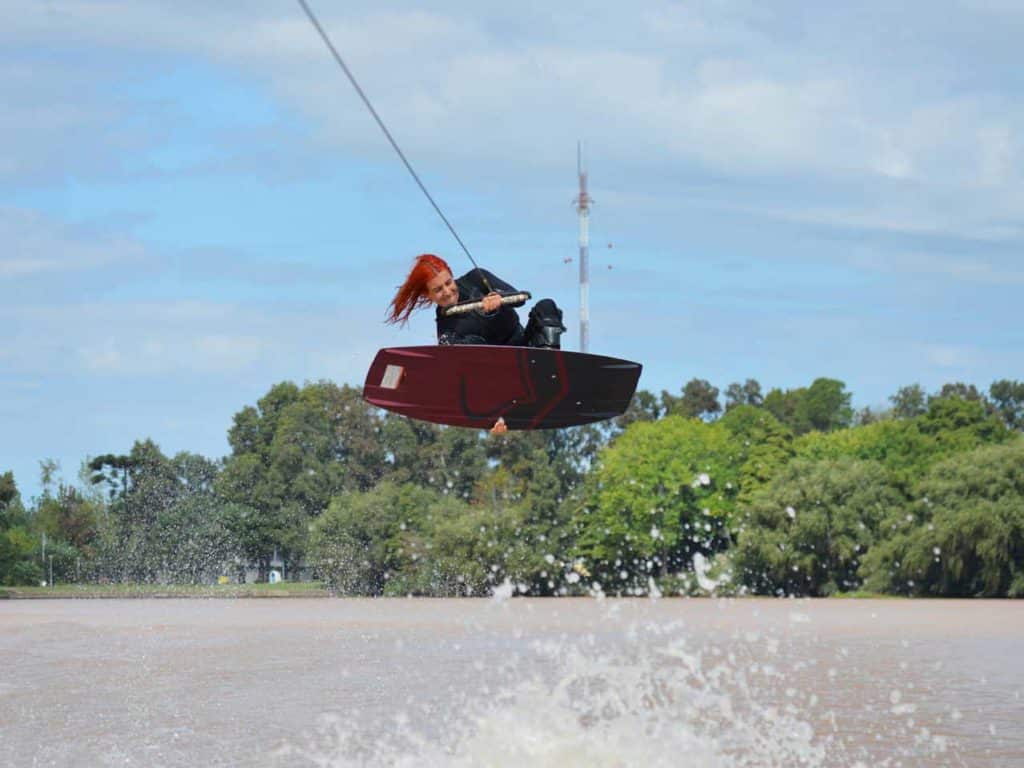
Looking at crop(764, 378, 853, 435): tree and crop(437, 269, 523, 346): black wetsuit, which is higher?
crop(764, 378, 853, 435): tree

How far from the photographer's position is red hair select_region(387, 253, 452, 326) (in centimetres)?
1377

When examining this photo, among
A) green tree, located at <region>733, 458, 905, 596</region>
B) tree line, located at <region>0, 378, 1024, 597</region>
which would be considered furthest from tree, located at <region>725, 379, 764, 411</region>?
green tree, located at <region>733, 458, 905, 596</region>

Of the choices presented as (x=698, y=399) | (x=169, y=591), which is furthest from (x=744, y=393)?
(x=169, y=591)

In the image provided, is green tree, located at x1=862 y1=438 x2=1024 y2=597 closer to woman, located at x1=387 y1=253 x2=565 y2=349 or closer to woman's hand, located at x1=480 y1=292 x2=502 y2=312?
woman, located at x1=387 y1=253 x2=565 y2=349

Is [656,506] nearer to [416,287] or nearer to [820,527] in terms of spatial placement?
[820,527]

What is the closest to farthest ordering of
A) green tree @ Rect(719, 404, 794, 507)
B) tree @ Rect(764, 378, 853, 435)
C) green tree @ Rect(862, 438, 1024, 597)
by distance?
green tree @ Rect(862, 438, 1024, 597), green tree @ Rect(719, 404, 794, 507), tree @ Rect(764, 378, 853, 435)

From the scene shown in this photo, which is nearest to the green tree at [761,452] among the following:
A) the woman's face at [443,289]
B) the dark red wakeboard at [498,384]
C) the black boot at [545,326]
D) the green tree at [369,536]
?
the green tree at [369,536]

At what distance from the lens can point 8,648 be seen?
3497 cm

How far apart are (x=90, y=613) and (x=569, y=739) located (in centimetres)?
4807

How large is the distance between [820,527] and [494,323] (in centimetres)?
4758

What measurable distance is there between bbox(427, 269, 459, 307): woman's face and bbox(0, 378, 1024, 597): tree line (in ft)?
141

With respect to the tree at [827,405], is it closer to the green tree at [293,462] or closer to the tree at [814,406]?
the tree at [814,406]

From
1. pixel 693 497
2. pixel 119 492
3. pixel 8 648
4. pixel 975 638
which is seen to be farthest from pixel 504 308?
pixel 119 492

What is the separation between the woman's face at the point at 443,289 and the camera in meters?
13.8
